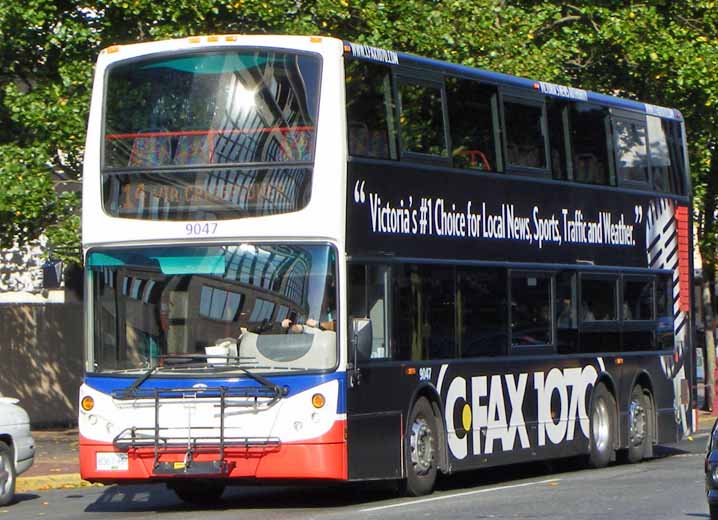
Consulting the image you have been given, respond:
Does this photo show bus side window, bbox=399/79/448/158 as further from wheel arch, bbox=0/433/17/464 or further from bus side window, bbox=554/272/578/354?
wheel arch, bbox=0/433/17/464

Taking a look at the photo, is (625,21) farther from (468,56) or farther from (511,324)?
(511,324)

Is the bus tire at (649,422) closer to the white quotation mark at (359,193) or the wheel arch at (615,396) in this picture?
the wheel arch at (615,396)

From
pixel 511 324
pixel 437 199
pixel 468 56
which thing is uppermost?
pixel 468 56

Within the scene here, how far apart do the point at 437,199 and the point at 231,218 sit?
2.89 metres

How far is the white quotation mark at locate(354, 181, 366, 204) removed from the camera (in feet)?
48.8

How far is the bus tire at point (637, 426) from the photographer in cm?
Result: 2091

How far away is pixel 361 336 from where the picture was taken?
14430 millimetres

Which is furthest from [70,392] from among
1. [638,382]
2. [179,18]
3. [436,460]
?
[436,460]

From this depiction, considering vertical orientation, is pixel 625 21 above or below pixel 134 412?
above

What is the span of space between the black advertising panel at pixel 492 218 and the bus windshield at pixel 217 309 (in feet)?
2.13

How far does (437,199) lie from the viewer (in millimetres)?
16609

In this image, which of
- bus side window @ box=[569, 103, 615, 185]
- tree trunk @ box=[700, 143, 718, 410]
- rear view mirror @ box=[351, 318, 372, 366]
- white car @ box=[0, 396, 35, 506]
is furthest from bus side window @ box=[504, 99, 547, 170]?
tree trunk @ box=[700, 143, 718, 410]

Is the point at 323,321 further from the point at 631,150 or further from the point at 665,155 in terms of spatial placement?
the point at 665,155

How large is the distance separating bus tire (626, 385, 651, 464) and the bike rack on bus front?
26.4 ft
